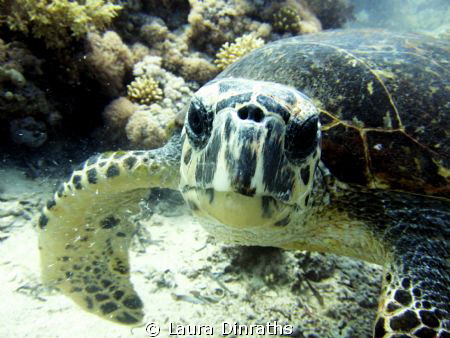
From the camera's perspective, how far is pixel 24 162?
10.0ft

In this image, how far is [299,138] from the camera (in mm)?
1116

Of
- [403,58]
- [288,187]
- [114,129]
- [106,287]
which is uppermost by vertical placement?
[403,58]

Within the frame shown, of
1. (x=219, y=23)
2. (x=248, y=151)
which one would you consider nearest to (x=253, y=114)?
(x=248, y=151)

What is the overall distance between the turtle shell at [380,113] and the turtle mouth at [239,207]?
31.8 inches

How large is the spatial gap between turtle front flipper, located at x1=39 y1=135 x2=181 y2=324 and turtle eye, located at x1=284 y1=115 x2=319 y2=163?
1150 mm

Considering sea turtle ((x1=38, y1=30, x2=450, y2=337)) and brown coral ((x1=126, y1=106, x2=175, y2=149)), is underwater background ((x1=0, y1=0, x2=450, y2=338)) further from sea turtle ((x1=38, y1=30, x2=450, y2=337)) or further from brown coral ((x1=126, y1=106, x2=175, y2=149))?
sea turtle ((x1=38, y1=30, x2=450, y2=337))

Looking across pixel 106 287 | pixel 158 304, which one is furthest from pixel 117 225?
pixel 158 304

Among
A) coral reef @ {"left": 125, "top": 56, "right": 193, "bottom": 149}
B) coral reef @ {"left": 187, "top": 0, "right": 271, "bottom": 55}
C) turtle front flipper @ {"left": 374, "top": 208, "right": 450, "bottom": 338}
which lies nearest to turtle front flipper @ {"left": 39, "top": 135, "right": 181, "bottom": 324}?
coral reef @ {"left": 125, "top": 56, "right": 193, "bottom": 149}

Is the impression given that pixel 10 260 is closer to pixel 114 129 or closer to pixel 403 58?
pixel 114 129

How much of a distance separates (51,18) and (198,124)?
8.66 feet

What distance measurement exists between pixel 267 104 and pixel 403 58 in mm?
1512

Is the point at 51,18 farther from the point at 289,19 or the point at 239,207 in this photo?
the point at 289,19

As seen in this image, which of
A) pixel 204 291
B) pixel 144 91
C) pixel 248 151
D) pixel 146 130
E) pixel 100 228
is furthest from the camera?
pixel 144 91

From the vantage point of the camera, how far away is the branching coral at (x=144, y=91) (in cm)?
339
